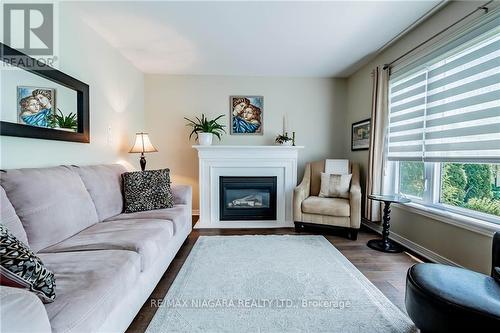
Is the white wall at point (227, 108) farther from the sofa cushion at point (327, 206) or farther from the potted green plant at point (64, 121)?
the potted green plant at point (64, 121)

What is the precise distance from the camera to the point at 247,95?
13.1 feet

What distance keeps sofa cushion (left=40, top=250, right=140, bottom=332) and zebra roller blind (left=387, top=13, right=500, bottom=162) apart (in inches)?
102

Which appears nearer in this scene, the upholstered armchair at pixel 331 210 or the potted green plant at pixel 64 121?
the potted green plant at pixel 64 121

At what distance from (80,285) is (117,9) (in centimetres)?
234

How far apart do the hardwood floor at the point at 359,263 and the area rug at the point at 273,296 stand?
71mm

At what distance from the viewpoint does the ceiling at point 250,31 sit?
7.04 feet

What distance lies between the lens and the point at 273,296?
1.77m

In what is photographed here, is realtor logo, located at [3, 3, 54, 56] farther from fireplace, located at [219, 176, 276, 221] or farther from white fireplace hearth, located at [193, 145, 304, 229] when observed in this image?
fireplace, located at [219, 176, 276, 221]

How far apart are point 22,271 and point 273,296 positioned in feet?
4.84

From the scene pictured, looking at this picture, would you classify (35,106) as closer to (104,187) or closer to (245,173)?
(104,187)

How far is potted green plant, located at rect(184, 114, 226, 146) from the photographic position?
11.8 ft

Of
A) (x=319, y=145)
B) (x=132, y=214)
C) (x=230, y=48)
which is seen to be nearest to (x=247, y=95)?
(x=230, y=48)

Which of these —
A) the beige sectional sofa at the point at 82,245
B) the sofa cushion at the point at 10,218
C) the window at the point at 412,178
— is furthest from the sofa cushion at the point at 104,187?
the window at the point at 412,178

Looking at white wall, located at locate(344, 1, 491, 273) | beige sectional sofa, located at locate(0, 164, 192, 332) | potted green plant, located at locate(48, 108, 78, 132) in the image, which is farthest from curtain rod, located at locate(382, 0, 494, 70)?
potted green plant, located at locate(48, 108, 78, 132)
